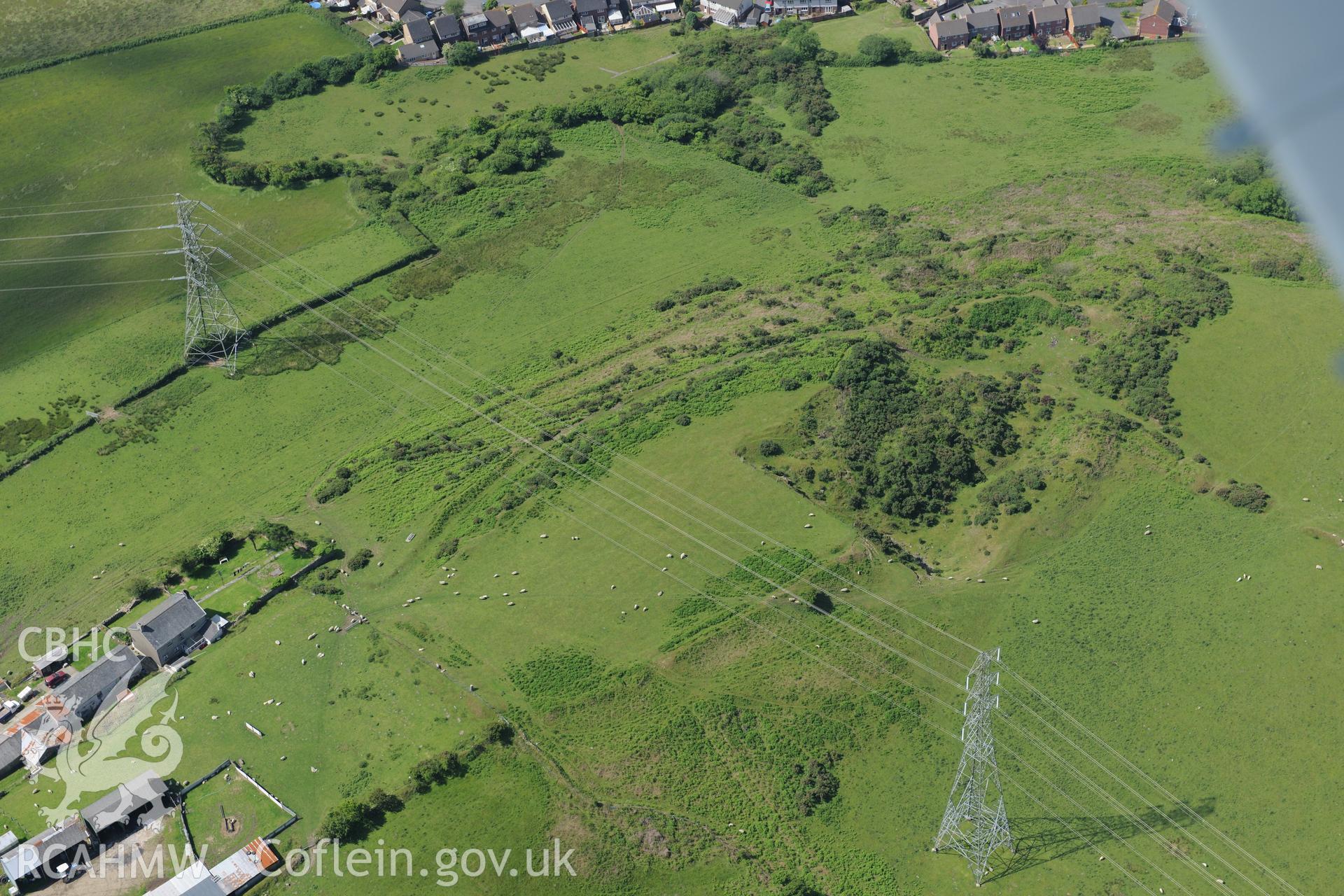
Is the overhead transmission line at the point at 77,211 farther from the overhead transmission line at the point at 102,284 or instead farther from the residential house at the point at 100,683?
the residential house at the point at 100,683

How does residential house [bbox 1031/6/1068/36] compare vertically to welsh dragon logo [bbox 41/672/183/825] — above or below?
above

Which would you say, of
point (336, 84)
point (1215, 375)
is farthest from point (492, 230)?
point (1215, 375)

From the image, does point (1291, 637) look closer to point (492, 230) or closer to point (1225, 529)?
point (1225, 529)

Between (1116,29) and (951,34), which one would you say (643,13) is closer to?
(951,34)

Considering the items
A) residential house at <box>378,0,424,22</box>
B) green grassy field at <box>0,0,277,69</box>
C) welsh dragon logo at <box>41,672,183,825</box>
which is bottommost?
welsh dragon logo at <box>41,672,183,825</box>

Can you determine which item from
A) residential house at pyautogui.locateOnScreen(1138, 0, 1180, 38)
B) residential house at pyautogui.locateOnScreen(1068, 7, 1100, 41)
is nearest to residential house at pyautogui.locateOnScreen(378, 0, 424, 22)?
residential house at pyautogui.locateOnScreen(1068, 7, 1100, 41)

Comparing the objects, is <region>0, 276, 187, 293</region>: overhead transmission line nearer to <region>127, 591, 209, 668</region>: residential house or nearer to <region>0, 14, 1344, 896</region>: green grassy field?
<region>0, 14, 1344, 896</region>: green grassy field

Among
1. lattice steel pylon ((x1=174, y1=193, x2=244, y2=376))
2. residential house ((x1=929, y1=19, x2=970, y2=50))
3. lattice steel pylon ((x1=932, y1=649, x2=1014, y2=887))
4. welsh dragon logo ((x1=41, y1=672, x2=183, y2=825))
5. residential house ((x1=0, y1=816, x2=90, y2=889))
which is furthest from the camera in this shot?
residential house ((x1=929, y1=19, x2=970, y2=50))
